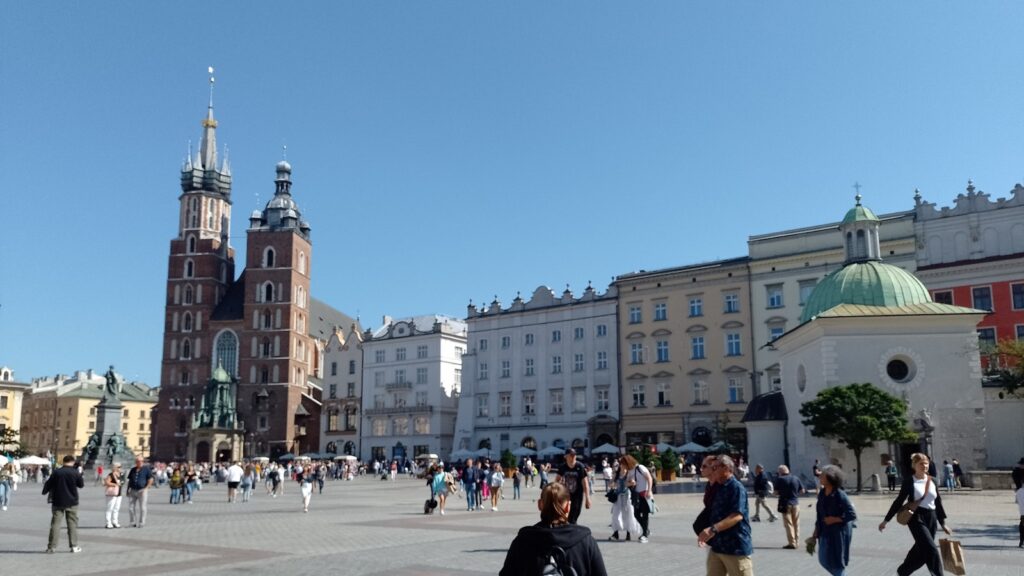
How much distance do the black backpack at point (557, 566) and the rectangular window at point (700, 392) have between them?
58279mm

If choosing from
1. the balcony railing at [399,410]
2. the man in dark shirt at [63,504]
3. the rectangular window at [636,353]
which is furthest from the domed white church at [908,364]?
the balcony railing at [399,410]

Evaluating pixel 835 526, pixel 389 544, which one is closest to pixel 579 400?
pixel 389 544

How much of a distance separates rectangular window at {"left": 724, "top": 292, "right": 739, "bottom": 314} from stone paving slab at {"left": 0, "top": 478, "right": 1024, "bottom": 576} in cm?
3420

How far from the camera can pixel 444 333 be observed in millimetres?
80812

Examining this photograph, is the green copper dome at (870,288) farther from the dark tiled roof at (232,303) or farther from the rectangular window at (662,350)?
the dark tiled roof at (232,303)

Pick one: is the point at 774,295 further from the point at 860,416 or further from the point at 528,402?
the point at 860,416

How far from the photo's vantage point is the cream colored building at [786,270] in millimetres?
57406

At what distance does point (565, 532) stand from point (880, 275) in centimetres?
3668

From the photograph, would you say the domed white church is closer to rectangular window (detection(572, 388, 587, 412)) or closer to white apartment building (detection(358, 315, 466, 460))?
rectangular window (detection(572, 388, 587, 412))

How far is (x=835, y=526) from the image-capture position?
9.61 meters

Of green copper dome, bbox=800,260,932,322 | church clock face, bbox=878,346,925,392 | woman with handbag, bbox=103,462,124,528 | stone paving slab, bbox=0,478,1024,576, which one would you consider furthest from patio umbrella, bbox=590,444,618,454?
woman with handbag, bbox=103,462,124,528

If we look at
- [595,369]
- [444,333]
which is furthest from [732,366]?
[444,333]

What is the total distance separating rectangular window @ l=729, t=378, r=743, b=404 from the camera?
197 feet

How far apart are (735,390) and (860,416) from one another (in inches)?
1106
